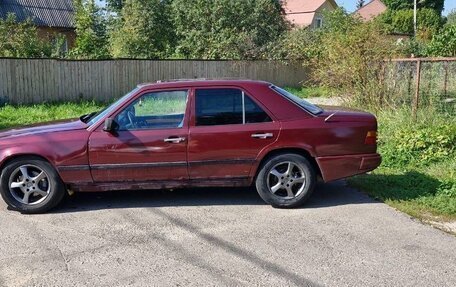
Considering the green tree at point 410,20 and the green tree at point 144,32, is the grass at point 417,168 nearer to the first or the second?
the green tree at point 144,32

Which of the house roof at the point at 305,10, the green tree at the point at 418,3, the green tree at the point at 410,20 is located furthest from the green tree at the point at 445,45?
the green tree at the point at 418,3

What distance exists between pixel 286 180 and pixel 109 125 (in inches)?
85.8

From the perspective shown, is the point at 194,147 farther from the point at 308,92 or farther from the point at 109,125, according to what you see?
the point at 308,92

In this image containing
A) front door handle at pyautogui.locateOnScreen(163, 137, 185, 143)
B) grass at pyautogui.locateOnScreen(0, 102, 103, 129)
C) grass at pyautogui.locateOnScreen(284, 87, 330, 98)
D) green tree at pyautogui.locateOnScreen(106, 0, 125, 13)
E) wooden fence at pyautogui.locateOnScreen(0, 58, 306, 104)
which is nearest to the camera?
front door handle at pyautogui.locateOnScreen(163, 137, 185, 143)

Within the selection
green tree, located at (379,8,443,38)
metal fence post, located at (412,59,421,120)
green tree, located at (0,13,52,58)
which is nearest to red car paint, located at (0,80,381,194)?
metal fence post, located at (412,59,421,120)

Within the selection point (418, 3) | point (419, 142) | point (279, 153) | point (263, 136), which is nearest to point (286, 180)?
point (279, 153)

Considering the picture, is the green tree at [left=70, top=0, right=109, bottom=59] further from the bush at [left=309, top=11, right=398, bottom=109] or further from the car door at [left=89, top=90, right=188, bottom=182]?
the car door at [left=89, top=90, right=188, bottom=182]

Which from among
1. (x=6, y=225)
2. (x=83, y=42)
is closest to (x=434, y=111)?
(x=6, y=225)

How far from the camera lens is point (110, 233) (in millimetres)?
4789

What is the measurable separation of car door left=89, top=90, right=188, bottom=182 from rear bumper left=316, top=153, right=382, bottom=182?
168 cm

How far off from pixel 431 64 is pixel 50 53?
1493 centimetres

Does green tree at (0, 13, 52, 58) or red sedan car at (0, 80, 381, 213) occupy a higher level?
green tree at (0, 13, 52, 58)

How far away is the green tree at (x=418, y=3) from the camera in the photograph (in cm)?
5247

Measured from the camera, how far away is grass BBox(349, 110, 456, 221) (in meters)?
5.74
